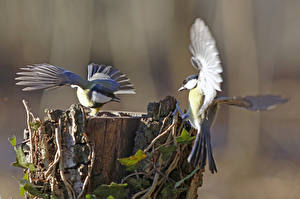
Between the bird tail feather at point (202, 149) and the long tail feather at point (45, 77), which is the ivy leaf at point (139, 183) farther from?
the long tail feather at point (45, 77)

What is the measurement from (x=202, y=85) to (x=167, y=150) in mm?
241

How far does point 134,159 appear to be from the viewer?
A: 4.78 ft

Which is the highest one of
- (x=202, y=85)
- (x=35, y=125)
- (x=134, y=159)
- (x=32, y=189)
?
(x=202, y=85)

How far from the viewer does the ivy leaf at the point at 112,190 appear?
1458 mm

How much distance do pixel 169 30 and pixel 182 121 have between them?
5.97 metres

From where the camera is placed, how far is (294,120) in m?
8.92

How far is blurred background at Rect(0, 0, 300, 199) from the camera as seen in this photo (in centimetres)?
641

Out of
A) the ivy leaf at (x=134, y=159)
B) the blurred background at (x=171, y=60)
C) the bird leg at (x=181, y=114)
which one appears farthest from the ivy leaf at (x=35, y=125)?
the blurred background at (x=171, y=60)

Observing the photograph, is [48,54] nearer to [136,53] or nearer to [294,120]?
[136,53]

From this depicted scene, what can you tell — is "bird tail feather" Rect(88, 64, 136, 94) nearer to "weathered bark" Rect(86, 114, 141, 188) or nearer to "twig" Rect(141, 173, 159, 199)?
"weathered bark" Rect(86, 114, 141, 188)

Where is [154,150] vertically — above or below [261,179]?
above

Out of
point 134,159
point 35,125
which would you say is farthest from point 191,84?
point 35,125

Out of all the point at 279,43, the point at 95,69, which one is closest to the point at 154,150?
the point at 95,69

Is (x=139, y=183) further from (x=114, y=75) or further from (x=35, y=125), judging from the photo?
(x=114, y=75)
